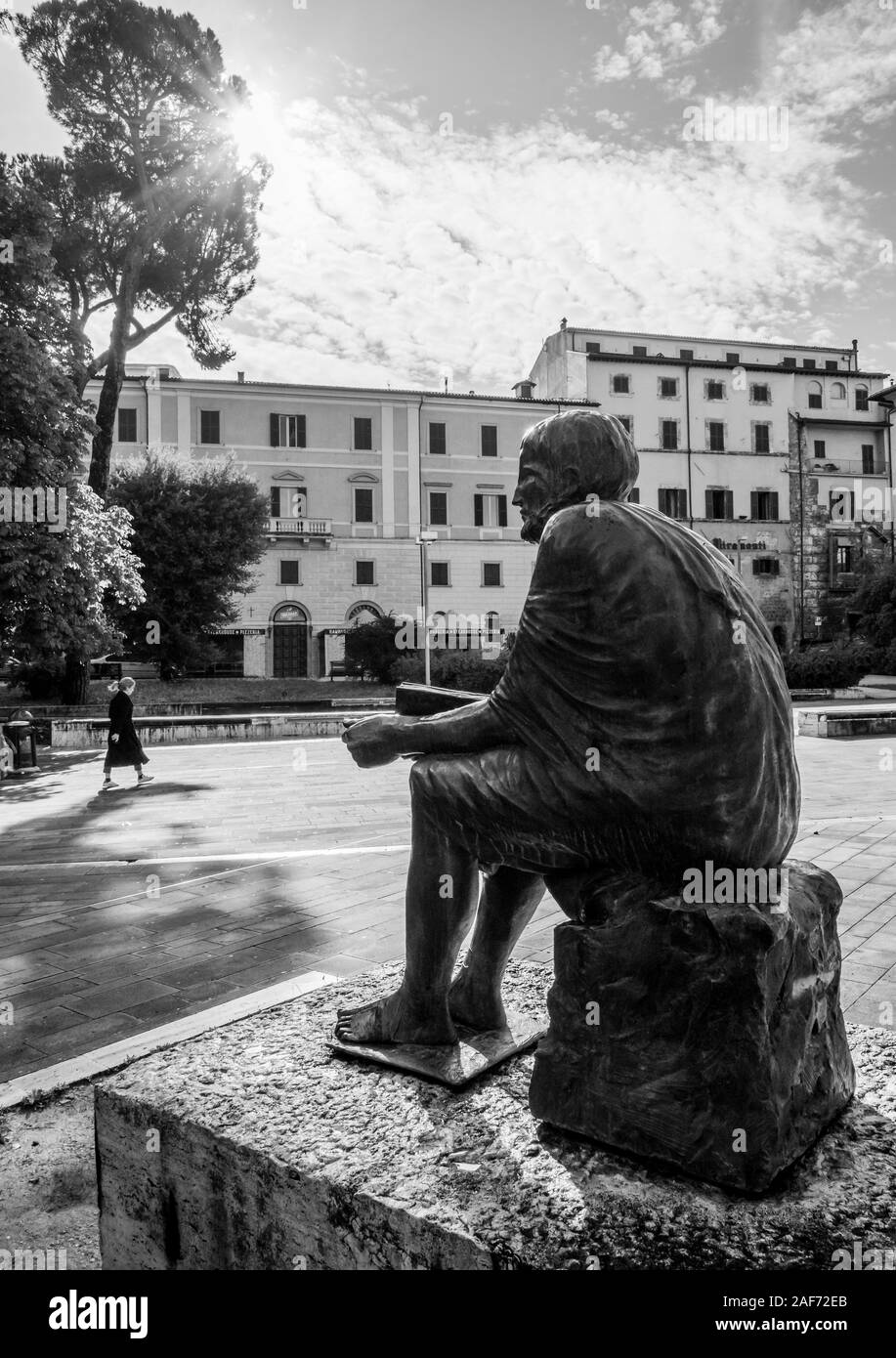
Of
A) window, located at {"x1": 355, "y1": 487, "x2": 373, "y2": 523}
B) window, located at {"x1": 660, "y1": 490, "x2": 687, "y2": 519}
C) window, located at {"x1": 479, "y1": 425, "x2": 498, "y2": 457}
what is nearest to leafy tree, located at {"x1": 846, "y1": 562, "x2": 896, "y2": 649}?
window, located at {"x1": 660, "y1": 490, "x2": 687, "y2": 519}

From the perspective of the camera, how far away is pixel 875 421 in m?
42.7

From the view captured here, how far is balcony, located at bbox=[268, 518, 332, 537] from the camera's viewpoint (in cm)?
3488

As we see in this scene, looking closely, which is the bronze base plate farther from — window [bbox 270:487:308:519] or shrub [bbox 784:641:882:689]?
window [bbox 270:487:308:519]

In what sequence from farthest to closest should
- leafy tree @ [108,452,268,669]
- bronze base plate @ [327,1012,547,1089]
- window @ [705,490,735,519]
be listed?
window @ [705,490,735,519]
leafy tree @ [108,452,268,669]
bronze base plate @ [327,1012,547,1089]

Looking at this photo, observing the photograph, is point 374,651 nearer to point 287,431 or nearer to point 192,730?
point 287,431

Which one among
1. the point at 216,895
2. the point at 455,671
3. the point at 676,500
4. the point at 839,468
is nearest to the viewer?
the point at 216,895

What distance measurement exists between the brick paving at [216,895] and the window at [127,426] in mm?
27075

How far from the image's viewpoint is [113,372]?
65.9 feet

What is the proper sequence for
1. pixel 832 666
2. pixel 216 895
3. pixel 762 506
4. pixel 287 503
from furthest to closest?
pixel 762 506
pixel 287 503
pixel 832 666
pixel 216 895

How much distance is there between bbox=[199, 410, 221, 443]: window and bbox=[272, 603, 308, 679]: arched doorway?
7.11 m

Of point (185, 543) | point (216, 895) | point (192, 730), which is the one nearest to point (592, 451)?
point (216, 895)

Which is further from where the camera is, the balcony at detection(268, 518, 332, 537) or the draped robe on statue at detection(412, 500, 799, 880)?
the balcony at detection(268, 518, 332, 537)

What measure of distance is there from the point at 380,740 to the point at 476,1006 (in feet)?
2.67

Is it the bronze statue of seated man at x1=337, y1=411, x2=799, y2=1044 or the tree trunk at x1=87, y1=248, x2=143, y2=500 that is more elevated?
the tree trunk at x1=87, y1=248, x2=143, y2=500
